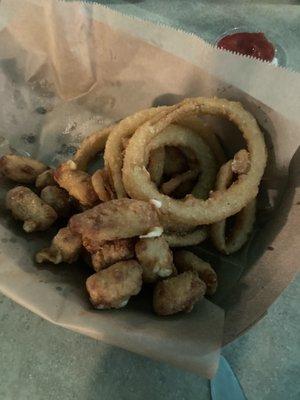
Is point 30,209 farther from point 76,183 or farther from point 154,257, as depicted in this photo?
point 154,257

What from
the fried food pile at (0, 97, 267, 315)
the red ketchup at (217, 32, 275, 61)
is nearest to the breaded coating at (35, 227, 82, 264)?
the fried food pile at (0, 97, 267, 315)

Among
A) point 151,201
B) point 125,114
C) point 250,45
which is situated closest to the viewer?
point 151,201

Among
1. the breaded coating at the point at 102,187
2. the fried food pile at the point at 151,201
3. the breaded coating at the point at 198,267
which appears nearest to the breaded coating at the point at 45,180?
the fried food pile at the point at 151,201

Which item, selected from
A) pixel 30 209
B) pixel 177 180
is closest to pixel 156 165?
pixel 177 180

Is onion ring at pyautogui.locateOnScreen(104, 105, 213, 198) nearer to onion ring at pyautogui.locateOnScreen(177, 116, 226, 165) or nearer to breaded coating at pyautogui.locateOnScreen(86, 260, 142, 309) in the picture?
onion ring at pyautogui.locateOnScreen(177, 116, 226, 165)

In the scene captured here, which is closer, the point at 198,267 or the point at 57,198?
the point at 198,267
